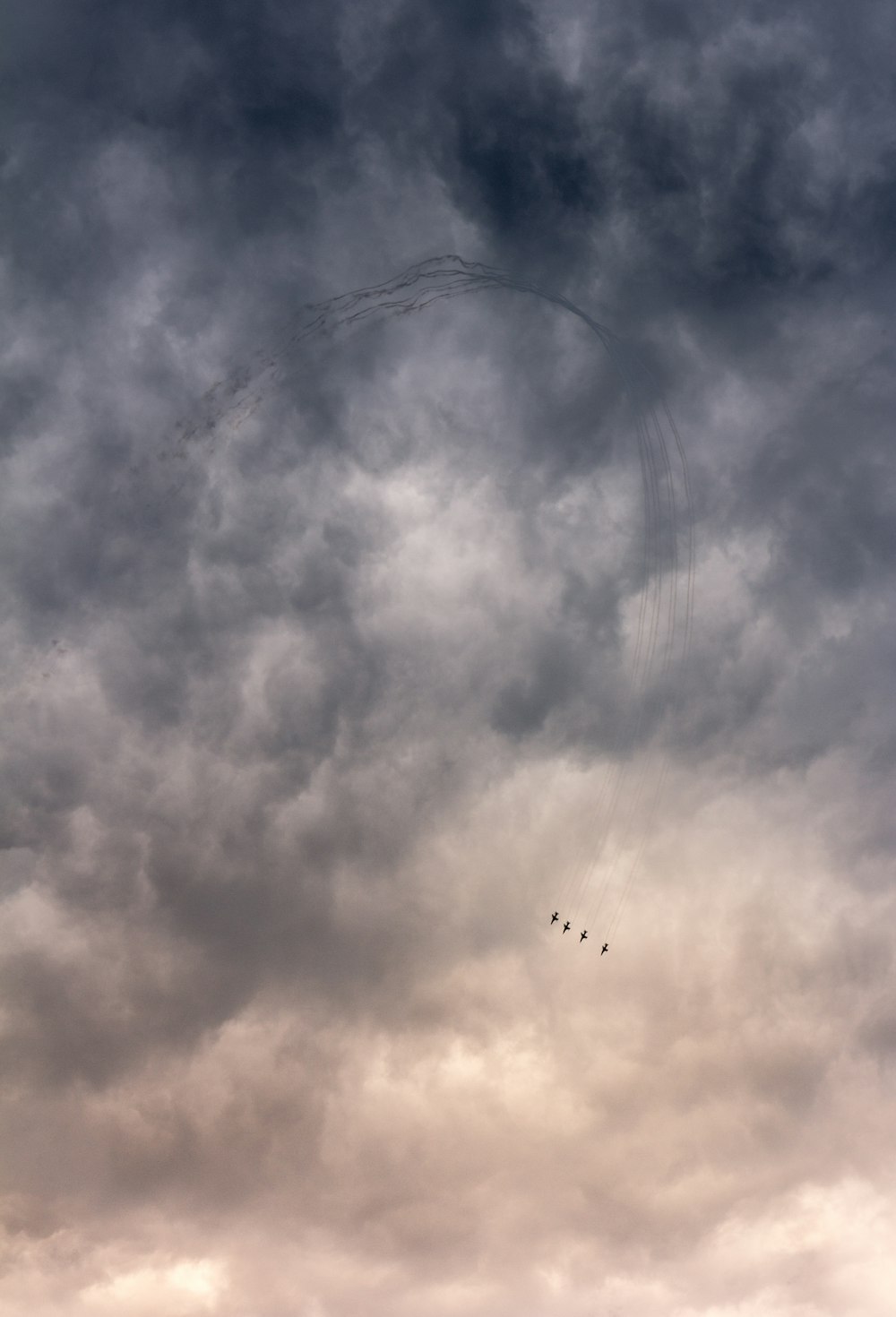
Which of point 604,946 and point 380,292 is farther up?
point 380,292
